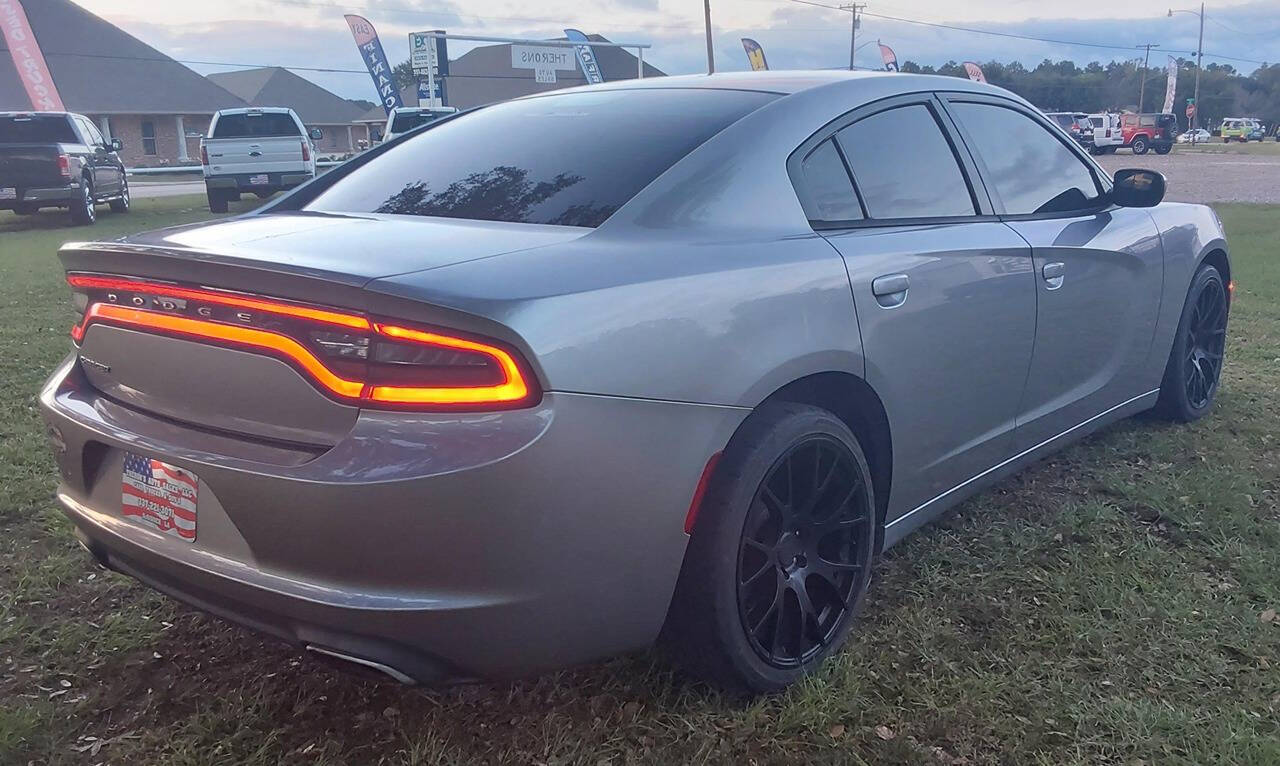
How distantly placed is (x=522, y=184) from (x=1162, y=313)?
279 cm

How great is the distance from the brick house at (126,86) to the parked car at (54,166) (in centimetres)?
2700

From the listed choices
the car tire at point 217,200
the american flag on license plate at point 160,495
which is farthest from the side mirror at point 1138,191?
the car tire at point 217,200

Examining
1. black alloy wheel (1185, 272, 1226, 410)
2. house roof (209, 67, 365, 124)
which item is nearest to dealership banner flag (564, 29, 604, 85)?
house roof (209, 67, 365, 124)

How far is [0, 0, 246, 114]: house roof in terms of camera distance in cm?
4166

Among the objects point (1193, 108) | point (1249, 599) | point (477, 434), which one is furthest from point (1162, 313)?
point (1193, 108)

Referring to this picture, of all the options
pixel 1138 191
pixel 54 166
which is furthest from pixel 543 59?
pixel 1138 191

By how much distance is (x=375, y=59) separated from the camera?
39.5 m

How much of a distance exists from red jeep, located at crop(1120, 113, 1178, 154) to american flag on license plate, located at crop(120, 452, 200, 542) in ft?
157

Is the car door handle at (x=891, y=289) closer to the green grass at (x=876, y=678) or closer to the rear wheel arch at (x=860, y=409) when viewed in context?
the rear wheel arch at (x=860, y=409)

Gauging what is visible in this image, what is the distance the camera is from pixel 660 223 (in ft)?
8.04

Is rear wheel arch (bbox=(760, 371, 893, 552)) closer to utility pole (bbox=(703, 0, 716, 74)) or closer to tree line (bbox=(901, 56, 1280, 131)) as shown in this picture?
utility pole (bbox=(703, 0, 716, 74))

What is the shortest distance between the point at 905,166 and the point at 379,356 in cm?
183

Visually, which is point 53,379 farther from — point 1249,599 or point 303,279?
point 1249,599

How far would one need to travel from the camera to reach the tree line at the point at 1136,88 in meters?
81.4
